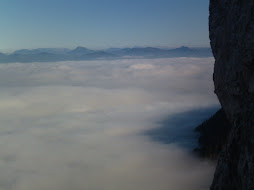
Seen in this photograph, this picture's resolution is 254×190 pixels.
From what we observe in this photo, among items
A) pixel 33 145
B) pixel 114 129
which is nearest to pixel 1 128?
pixel 33 145

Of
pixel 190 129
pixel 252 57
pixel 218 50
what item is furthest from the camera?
pixel 190 129

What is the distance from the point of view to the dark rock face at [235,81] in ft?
35.3

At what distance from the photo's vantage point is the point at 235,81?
16312mm

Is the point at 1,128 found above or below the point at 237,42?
below

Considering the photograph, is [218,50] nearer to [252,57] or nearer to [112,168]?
[252,57]

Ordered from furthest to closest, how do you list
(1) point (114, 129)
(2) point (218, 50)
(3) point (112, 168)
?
(1) point (114, 129) < (3) point (112, 168) < (2) point (218, 50)

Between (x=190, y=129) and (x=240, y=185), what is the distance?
477 ft

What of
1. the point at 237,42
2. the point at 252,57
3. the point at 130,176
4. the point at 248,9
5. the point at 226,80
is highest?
the point at 248,9

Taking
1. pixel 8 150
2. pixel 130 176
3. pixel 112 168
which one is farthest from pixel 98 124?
pixel 130 176

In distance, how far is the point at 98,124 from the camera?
196m

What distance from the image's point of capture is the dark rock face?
10758 millimetres

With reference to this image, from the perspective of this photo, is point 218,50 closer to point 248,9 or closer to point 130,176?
point 248,9

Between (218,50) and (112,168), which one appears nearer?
(218,50)

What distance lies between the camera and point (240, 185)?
1062 centimetres
